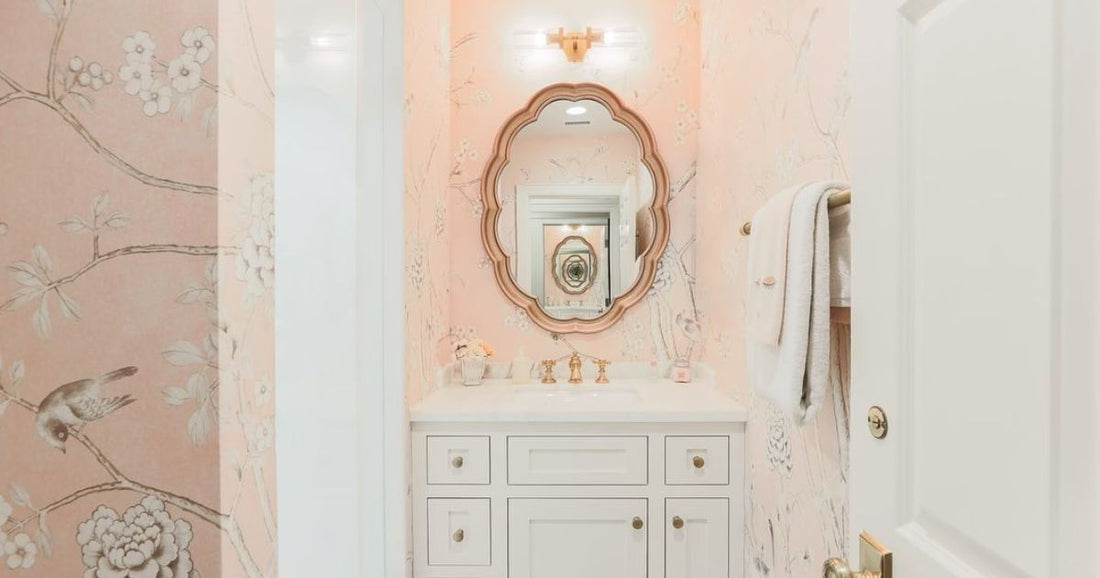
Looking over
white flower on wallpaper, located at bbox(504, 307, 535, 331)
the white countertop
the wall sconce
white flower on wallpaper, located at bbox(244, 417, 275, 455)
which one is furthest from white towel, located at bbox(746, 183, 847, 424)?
the wall sconce

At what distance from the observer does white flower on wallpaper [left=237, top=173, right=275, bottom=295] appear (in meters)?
0.75

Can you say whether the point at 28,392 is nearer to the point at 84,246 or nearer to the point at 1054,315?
the point at 84,246

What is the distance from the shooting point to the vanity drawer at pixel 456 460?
65.5 inches

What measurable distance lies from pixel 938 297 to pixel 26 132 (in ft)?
3.65

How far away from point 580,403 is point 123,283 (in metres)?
1.38

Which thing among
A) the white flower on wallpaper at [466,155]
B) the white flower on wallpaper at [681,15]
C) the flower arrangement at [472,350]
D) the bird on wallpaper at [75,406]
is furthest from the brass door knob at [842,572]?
the white flower on wallpaper at [681,15]

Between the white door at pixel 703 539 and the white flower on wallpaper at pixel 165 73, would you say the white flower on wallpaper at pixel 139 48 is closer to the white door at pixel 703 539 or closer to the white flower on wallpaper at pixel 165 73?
the white flower on wallpaper at pixel 165 73

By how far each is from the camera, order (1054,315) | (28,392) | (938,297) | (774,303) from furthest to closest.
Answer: (774,303) → (28,392) → (938,297) → (1054,315)

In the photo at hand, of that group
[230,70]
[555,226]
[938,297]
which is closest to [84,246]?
[230,70]

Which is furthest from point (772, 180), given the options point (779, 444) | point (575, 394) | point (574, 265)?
point (575, 394)

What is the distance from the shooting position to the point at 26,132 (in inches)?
26.3

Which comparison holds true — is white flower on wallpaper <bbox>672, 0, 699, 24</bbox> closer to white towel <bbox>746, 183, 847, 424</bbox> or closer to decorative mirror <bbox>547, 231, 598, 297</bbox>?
decorative mirror <bbox>547, 231, 598, 297</bbox>

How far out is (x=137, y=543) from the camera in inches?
27.7

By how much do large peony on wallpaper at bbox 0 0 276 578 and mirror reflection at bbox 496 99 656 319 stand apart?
152cm
